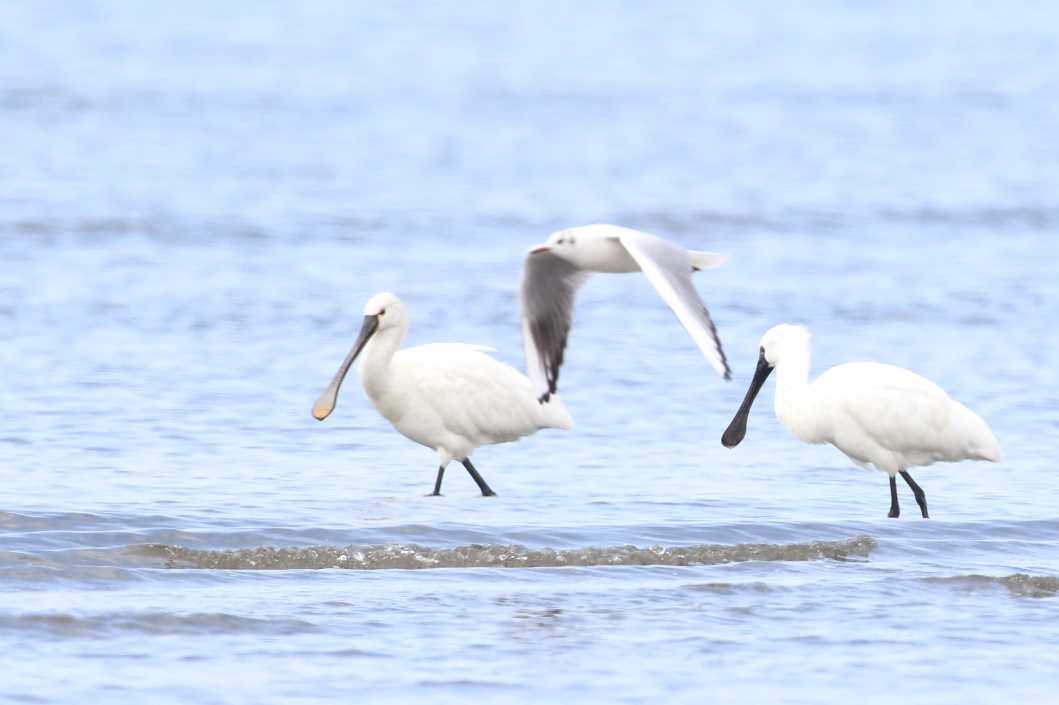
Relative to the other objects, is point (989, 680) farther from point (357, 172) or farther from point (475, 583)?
point (357, 172)

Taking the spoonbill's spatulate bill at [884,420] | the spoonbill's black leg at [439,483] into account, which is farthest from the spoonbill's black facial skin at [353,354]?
the spoonbill's spatulate bill at [884,420]

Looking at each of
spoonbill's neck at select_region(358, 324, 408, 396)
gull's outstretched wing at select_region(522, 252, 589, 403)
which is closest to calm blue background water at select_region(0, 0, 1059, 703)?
spoonbill's neck at select_region(358, 324, 408, 396)

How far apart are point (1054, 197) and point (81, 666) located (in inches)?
853

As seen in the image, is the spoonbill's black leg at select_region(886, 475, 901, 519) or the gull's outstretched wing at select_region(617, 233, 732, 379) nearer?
the gull's outstretched wing at select_region(617, 233, 732, 379)

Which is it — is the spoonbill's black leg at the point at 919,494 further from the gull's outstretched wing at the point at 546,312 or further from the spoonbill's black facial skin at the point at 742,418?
the gull's outstretched wing at the point at 546,312

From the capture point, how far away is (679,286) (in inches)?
364

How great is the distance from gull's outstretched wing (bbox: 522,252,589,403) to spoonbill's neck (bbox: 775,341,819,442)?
1.54 meters

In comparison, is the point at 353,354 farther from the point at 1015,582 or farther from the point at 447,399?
the point at 1015,582

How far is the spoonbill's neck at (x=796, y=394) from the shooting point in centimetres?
1117

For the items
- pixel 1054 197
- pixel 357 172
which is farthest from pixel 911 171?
pixel 357 172

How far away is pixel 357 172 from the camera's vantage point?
29219 millimetres

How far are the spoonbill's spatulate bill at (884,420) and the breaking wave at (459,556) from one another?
3.47 ft

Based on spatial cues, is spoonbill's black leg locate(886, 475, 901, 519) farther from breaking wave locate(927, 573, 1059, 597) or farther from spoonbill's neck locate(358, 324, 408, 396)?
spoonbill's neck locate(358, 324, 408, 396)

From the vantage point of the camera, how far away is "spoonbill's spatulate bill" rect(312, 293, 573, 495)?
11867 millimetres
